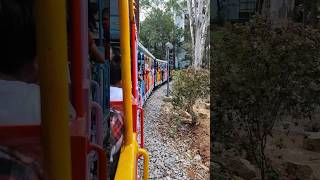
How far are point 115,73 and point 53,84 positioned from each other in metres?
1.91

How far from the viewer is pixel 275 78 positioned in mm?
4953

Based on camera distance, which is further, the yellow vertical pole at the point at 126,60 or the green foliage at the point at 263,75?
the green foliage at the point at 263,75

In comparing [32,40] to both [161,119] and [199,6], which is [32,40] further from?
[199,6]

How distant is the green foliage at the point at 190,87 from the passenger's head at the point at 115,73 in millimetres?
7716

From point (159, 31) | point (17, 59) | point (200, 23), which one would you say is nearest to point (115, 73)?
point (17, 59)

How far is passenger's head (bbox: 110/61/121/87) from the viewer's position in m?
2.65

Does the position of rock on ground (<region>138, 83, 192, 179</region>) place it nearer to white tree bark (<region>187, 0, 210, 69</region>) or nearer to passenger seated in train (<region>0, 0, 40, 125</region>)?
passenger seated in train (<region>0, 0, 40, 125</region>)

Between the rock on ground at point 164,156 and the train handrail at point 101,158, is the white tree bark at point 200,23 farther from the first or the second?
the train handrail at point 101,158

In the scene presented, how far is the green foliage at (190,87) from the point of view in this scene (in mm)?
10570

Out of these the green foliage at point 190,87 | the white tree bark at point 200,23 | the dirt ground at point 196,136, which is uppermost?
the white tree bark at point 200,23

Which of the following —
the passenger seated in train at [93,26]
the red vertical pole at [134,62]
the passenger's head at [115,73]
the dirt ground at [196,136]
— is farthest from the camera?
the dirt ground at [196,136]

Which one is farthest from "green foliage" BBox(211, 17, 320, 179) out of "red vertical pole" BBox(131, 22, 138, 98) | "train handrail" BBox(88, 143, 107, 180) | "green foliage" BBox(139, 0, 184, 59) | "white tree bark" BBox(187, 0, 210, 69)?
"green foliage" BBox(139, 0, 184, 59)

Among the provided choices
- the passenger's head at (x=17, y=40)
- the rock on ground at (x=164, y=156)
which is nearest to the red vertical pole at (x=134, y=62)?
the passenger's head at (x=17, y=40)

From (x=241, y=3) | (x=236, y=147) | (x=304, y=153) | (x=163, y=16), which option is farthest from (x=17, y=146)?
(x=163, y=16)
